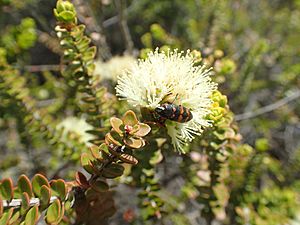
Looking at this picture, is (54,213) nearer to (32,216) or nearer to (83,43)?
(32,216)

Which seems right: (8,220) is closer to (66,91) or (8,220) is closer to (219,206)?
(219,206)

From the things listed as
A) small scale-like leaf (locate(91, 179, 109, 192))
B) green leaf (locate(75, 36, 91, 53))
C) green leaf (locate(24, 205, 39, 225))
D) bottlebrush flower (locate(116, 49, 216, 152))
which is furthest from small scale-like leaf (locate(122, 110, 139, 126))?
green leaf (locate(75, 36, 91, 53))

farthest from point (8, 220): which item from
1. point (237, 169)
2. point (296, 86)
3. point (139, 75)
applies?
point (296, 86)

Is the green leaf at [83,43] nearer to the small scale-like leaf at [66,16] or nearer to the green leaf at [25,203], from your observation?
the small scale-like leaf at [66,16]

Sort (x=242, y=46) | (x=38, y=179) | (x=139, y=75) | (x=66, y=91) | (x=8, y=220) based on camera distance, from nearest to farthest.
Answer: (x=8, y=220) < (x=38, y=179) < (x=139, y=75) < (x=66, y=91) < (x=242, y=46)

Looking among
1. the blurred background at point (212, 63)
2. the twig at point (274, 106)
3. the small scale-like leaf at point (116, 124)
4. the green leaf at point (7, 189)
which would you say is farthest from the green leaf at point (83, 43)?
the twig at point (274, 106)

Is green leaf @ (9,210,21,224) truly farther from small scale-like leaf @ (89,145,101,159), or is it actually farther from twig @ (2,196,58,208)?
small scale-like leaf @ (89,145,101,159)
